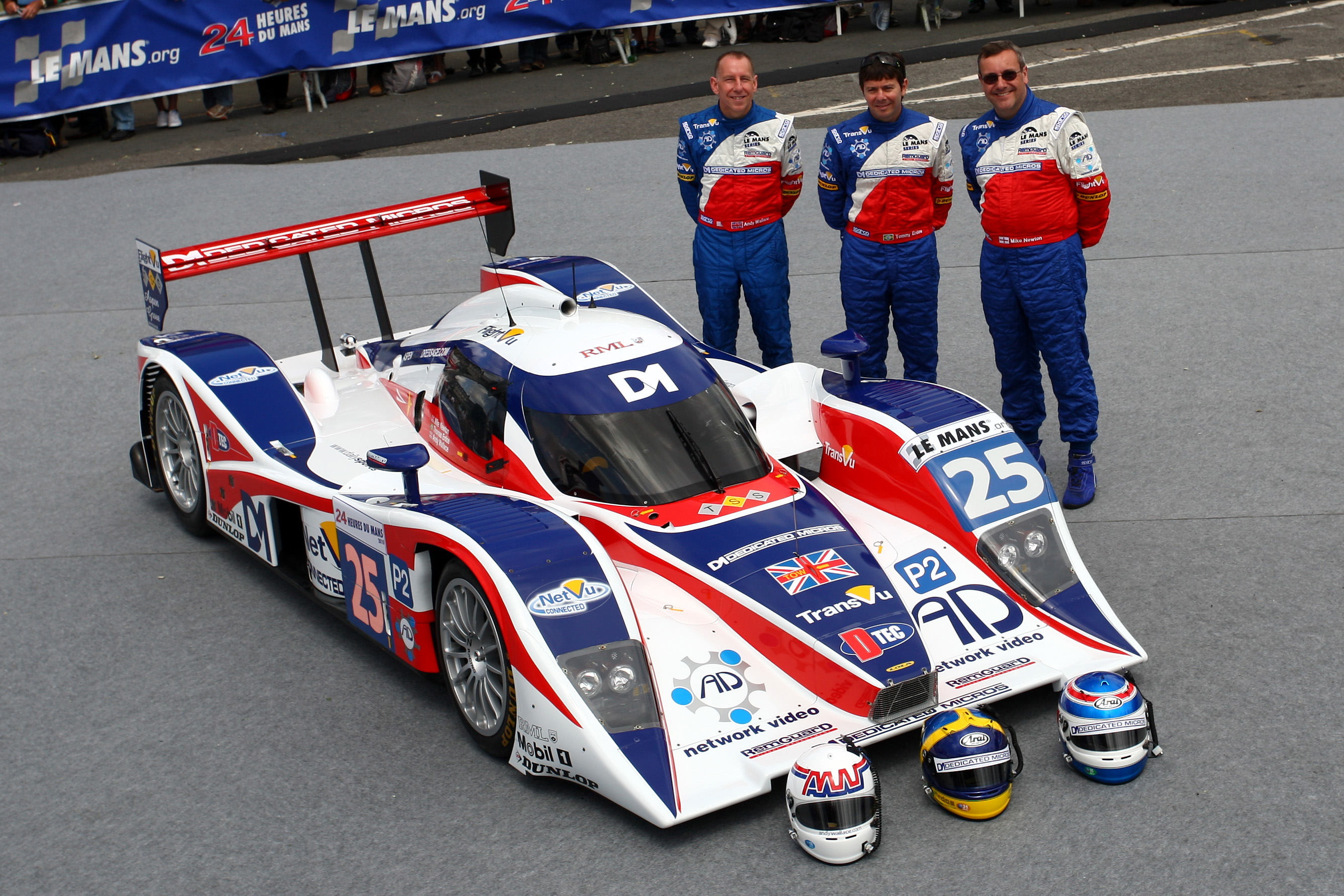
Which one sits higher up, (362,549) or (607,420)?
(607,420)

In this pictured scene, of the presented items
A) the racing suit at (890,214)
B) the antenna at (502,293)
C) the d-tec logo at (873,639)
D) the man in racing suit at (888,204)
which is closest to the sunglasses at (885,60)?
the man in racing suit at (888,204)

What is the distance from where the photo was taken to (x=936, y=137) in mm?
6523

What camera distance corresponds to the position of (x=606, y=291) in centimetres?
697

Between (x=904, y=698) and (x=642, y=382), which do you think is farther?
(x=642, y=382)

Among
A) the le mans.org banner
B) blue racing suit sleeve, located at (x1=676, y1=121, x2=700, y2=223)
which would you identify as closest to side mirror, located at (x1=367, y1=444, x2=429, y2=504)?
blue racing suit sleeve, located at (x1=676, y1=121, x2=700, y2=223)

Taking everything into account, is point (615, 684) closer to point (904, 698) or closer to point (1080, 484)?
point (904, 698)

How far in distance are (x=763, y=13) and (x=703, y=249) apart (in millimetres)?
10382

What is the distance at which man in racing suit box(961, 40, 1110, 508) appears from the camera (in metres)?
5.91

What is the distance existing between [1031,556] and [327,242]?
3600 mm

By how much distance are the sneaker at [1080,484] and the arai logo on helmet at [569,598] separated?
8.94 ft

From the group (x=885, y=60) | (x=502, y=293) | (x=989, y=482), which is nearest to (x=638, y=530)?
(x=989, y=482)

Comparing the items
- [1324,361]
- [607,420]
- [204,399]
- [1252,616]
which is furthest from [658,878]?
[1324,361]

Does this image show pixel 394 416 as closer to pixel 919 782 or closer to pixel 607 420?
pixel 607 420

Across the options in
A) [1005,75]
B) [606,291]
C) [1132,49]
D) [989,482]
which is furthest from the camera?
[1132,49]
